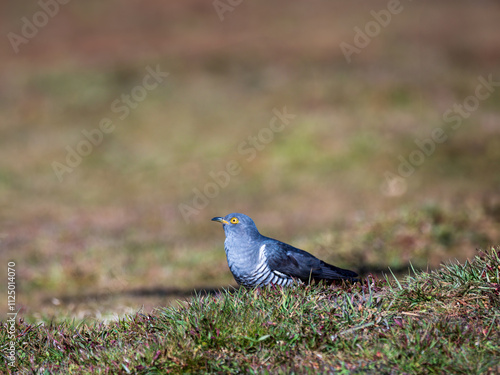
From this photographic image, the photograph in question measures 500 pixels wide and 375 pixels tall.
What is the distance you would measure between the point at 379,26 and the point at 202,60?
394 inches

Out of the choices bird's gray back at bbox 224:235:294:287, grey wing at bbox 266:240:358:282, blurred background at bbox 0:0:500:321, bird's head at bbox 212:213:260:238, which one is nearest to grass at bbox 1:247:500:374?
bird's gray back at bbox 224:235:294:287

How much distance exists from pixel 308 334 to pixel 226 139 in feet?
60.2

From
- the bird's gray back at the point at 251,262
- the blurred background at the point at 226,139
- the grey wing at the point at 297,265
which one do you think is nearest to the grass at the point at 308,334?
the bird's gray back at the point at 251,262

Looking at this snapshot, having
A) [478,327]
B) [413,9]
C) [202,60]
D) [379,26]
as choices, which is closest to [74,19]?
[202,60]

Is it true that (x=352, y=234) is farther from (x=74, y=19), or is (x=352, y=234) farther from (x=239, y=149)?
(x=74, y=19)

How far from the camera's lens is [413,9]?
34.0 metres

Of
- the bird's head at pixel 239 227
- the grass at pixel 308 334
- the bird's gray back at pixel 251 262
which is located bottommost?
the grass at pixel 308 334

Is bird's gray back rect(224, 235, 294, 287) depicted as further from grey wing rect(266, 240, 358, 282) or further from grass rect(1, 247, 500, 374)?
grass rect(1, 247, 500, 374)

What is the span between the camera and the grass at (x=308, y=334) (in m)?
4.48

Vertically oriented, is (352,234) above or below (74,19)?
below

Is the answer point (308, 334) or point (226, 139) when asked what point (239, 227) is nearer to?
point (308, 334)

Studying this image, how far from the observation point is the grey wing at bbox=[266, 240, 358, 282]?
6.10 metres

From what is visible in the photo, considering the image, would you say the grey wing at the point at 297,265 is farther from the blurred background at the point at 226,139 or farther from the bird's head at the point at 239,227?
the blurred background at the point at 226,139

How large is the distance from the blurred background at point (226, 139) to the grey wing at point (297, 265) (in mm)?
2627
